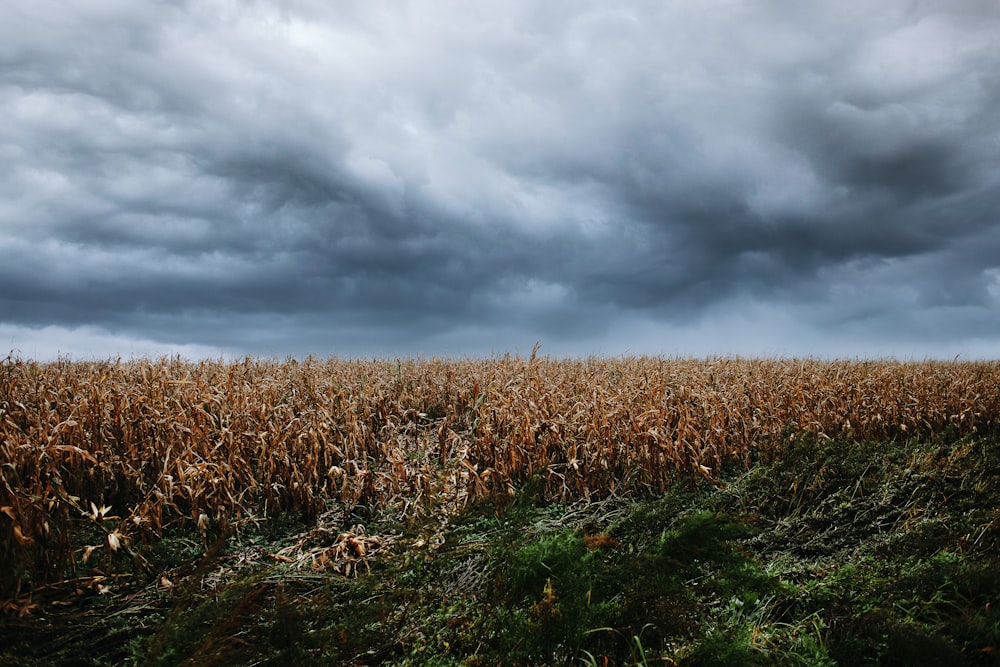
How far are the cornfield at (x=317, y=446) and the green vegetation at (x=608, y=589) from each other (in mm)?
329

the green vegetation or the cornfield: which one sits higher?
the cornfield

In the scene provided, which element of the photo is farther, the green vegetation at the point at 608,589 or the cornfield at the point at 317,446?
the cornfield at the point at 317,446

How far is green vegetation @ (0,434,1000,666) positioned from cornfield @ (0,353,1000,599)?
33 centimetres

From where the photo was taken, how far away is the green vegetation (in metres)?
3.21

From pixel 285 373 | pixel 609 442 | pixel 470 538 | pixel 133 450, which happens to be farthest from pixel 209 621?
pixel 285 373

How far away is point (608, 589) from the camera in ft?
12.3

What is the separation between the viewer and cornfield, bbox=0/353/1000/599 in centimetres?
546

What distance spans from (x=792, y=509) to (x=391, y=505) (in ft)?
12.9

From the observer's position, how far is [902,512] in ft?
18.5

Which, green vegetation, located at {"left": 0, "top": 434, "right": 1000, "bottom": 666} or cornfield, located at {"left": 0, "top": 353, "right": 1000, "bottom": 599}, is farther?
cornfield, located at {"left": 0, "top": 353, "right": 1000, "bottom": 599}

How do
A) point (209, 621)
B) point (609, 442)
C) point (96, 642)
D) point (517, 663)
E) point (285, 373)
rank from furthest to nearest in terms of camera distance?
point (285, 373)
point (609, 442)
point (96, 642)
point (209, 621)
point (517, 663)

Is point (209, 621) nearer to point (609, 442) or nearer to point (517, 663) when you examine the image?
point (517, 663)

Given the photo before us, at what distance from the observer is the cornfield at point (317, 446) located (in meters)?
5.46

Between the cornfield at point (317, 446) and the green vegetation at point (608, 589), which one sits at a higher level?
the cornfield at point (317, 446)
